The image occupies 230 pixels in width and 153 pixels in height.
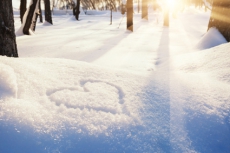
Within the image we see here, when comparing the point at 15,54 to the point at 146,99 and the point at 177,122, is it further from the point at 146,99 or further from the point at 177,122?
the point at 177,122

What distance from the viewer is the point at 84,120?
103 cm

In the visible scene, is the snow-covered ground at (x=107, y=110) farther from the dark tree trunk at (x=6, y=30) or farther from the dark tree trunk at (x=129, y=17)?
the dark tree trunk at (x=129, y=17)

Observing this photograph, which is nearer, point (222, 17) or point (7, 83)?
point (7, 83)

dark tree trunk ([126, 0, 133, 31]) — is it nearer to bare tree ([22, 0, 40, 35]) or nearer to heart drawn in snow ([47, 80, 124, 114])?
bare tree ([22, 0, 40, 35])

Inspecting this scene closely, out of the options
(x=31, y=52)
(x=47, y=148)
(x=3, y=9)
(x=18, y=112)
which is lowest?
(x=47, y=148)

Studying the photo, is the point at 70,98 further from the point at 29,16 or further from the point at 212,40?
the point at 29,16

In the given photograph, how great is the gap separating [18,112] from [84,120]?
1.18 ft

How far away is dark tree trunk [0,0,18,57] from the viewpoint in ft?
6.86

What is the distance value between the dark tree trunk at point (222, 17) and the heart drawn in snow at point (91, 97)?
9.77 ft

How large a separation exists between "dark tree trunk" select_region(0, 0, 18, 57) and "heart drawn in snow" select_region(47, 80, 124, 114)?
1.34m

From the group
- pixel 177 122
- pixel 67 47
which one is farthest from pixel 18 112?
pixel 67 47

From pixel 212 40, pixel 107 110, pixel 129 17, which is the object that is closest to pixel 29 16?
pixel 129 17

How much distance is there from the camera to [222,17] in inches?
138

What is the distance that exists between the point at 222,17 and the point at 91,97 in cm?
345
